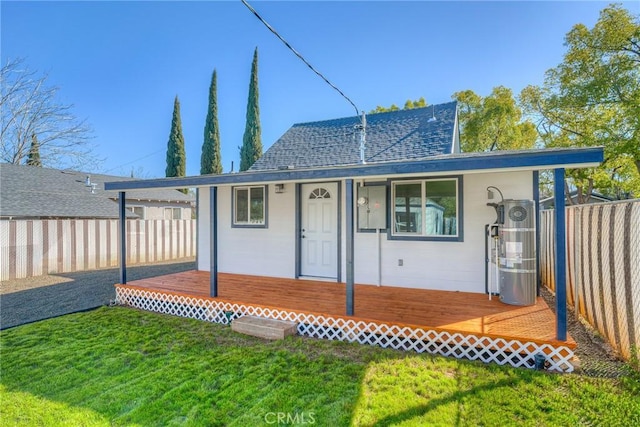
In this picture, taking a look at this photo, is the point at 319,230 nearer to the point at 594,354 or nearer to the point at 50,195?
the point at 594,354

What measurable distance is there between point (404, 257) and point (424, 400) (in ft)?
11.4

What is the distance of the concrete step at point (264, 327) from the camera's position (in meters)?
4.51

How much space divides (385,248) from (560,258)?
3.21 metres

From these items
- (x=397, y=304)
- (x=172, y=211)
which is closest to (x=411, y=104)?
(x=172, y=211)

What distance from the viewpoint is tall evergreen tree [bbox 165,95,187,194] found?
21438 mm

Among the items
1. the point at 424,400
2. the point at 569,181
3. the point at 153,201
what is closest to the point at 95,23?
the point at 153,201

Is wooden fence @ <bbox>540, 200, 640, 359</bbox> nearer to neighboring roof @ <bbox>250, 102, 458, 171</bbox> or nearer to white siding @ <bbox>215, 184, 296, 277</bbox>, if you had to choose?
neighboring roof @ <bbox>250, 102, 458, 171</bbox>

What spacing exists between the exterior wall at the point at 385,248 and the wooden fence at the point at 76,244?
527 cm

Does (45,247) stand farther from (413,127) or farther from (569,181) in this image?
(569,181)

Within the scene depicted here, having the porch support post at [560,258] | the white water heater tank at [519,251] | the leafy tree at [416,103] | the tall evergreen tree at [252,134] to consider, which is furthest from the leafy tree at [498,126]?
the porch support post at [560,258]

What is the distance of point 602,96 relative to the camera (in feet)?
44.3

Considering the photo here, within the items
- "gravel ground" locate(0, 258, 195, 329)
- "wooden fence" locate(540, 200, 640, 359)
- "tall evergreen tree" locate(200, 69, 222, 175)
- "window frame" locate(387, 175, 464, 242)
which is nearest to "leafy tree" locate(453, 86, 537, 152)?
"wooden fence" locate(540, 200, 640, 359)

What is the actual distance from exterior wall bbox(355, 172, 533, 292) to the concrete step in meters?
2.42

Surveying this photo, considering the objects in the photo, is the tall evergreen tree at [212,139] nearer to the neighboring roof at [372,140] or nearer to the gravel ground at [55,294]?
the gravel ground at [55,294]
